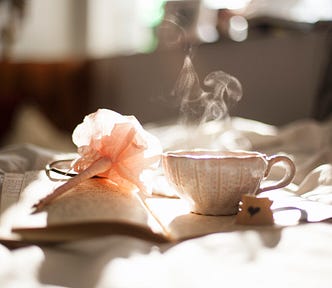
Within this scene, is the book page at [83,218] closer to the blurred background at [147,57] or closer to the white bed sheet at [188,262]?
the white bed sheet at [188,262]

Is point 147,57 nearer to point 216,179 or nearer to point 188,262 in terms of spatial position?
point 216,179

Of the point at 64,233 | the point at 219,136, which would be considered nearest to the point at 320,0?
the point at 219,136

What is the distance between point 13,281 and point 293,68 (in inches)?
59.5

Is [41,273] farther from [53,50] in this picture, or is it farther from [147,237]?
[53,50]

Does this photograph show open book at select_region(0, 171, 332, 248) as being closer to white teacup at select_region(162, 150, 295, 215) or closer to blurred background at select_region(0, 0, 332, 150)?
white teacup at select_region(162, 150, 295, 215)

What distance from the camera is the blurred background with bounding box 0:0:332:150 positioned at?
192cm

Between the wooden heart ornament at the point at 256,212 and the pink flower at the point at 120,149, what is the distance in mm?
157

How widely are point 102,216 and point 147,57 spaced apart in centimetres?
194

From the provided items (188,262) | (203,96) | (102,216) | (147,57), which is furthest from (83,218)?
(147,57)

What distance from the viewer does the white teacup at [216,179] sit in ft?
2.48

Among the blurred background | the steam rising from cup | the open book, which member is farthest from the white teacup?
the blurred background

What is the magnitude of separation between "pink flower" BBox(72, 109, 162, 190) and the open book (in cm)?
2

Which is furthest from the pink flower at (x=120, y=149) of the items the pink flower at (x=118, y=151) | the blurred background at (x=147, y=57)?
the blurred background at (x=147, y=57)

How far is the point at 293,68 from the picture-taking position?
1.91 metres
